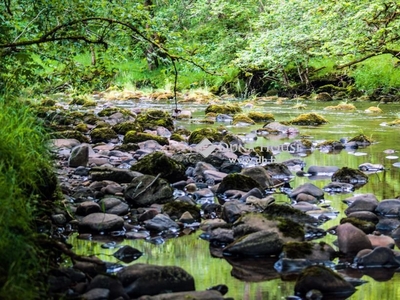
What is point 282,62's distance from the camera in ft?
53.6

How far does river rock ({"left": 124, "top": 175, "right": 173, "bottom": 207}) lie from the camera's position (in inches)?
226

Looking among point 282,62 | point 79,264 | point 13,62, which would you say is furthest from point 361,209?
point 282,62

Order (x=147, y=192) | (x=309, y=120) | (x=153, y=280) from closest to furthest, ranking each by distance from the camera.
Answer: (x=153, y=280) → (x=147, y=192) → (x=309, y=120)

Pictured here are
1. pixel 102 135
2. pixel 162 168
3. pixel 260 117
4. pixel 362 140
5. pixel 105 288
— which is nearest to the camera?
pixel 105 288

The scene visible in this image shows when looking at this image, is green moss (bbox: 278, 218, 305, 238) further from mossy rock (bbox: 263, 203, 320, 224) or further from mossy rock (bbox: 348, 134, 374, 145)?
mossy rock (bbox: 348, 134, 374, 145)

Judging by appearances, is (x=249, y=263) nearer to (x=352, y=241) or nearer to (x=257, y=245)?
(x=257, y=245)

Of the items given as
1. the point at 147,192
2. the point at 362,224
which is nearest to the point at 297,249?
the point at 362,224

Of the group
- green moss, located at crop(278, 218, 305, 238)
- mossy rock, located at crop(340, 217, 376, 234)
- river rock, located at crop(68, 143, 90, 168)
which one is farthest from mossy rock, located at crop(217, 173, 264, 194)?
river rock, located at crop(68, 143, 90, 168)

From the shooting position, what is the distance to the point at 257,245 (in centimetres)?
430

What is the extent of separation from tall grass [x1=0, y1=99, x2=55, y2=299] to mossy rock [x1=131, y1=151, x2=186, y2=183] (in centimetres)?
193

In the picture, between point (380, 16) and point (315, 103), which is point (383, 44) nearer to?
point (380, 16)

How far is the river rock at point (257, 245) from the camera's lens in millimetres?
4285

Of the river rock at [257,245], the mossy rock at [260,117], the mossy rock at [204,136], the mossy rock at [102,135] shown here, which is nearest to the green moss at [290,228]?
the river rock at [257,245]

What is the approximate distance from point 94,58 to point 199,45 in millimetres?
1623
